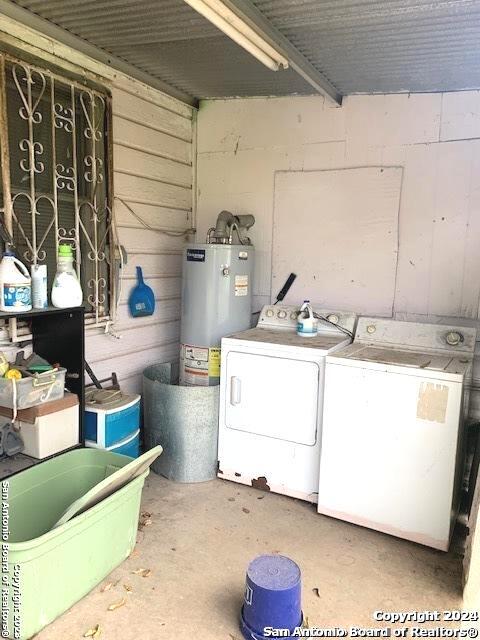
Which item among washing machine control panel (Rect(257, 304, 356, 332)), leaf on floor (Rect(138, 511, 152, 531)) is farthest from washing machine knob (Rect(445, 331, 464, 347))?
leaf on floor (Rect(138, 511, 152, 531))

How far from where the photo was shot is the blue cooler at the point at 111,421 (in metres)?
2.53

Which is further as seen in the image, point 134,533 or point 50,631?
point 134,533

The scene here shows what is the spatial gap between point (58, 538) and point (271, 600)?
781 mm

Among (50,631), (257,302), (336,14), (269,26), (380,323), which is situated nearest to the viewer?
(50,631)

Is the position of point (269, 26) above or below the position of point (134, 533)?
above

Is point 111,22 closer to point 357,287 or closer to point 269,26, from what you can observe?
point 269,26

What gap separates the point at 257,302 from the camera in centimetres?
351

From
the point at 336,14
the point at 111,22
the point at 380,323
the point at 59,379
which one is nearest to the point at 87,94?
the point at 111,22

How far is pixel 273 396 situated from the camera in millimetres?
2760

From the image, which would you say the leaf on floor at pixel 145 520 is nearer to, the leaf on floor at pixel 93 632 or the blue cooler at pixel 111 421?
the blue cooler at pixel 111 421

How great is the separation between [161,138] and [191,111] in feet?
1.43

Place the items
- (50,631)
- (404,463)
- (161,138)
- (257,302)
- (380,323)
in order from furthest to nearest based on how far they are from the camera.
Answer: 1. (257,302)
2. (161,138)
3. (380,323)
4. (404,463)
5. (50,631)

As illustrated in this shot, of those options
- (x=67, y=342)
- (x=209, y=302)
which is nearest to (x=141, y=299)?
(x=209, y=302)

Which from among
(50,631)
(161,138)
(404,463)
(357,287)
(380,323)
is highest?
(161,138)
